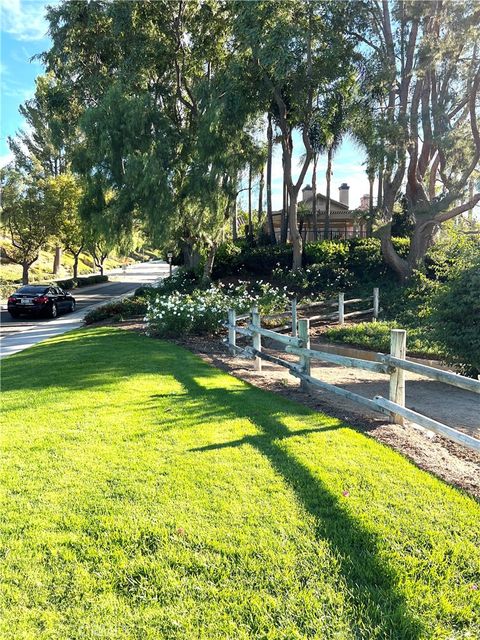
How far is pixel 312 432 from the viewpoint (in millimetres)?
5039

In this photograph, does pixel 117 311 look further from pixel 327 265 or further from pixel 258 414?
pixel 258 414

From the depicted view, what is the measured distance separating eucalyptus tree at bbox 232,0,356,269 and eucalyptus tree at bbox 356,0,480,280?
1539 mm

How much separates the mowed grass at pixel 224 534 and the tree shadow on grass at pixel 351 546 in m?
0.01

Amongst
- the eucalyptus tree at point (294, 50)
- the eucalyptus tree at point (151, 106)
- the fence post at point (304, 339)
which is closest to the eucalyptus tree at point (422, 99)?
the eucalyptus tree at point (294, 50)

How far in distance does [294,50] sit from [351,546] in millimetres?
17307

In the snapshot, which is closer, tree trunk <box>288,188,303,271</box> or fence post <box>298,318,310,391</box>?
fence post <box>298,318,310,391</box>

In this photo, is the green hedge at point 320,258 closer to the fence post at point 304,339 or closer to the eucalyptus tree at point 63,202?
the eucalyptus tree at point 63,202

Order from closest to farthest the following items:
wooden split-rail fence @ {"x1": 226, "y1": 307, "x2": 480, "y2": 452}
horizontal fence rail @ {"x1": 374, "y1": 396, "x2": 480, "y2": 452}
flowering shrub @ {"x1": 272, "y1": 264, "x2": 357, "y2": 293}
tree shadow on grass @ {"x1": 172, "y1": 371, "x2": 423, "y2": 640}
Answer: tree shadow on grass @ {"x1": 172, "y1": 371, "x2": 423, "y2": 640} → horizontal fence rail @ {"x1": 374, "y1": 396, "x2": 480, "y2": 452} → wooden split-rail fence @ {"x1": 226, "y1": 307, "x2": 480, "y2": 452} → flowering shrub @ {"x1": 272, "y1": 264, "x2": 357, "y2": 293}

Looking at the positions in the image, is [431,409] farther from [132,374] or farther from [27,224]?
[27,224]

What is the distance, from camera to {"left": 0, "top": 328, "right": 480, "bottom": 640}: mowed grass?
2297mm

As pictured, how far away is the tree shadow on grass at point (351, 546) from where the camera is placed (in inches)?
89.4

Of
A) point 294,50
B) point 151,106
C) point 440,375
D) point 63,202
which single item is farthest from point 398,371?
point 63,202

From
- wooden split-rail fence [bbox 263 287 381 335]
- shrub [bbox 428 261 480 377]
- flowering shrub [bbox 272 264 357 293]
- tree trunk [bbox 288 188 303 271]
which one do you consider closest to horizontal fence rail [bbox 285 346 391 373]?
shrub [bbox 428 261 480 377]

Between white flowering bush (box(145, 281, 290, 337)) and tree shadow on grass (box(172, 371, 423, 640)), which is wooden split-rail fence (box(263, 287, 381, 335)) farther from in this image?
tree shadow on grass (box(172, 371, 423, 640))
